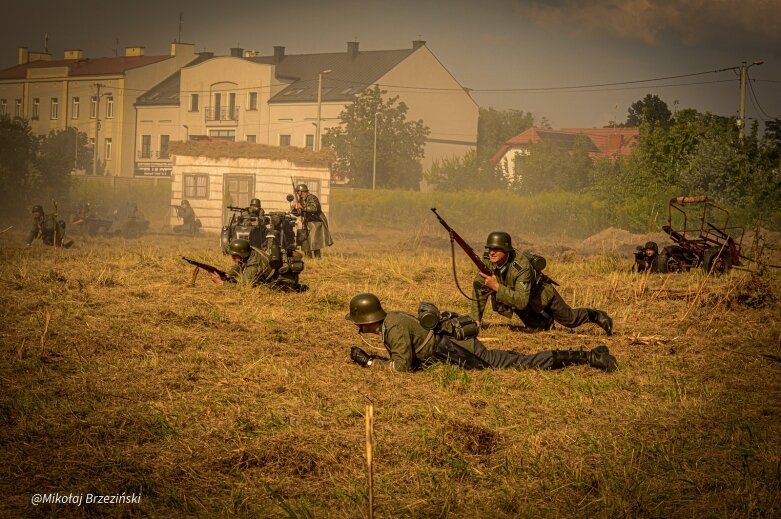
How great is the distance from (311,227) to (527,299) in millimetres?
10436

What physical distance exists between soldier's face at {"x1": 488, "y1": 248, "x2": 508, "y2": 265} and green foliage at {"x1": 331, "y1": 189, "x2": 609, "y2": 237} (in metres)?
33.9

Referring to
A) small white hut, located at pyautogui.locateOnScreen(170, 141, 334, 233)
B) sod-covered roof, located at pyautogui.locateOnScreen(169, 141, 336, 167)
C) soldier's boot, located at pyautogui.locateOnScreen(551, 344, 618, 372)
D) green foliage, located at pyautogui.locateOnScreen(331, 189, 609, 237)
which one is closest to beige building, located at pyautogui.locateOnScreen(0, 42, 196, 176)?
green foliage, located at pyautogui.locateOnScreen(331, 189, 609, 237)

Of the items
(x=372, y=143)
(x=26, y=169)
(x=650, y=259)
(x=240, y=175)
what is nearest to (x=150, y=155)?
(x=372, y=143)

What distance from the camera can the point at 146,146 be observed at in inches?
2879

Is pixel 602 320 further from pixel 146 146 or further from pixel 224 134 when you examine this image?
pixel 146 146

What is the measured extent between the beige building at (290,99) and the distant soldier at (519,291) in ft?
163

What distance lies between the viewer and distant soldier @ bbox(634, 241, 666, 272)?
1892cm

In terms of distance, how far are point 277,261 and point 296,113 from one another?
51.4m

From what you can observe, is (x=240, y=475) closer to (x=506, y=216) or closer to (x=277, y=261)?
(x=277, y=261)

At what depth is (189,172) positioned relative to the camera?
1524 inches

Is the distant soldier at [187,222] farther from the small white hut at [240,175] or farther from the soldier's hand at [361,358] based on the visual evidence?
the soldier's hand at [361,358]

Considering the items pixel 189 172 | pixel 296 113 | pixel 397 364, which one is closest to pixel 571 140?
pixel 296 113

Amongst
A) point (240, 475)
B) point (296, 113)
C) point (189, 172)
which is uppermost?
point (296, 113)

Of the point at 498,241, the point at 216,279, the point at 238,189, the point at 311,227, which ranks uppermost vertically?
the point at 238,189
